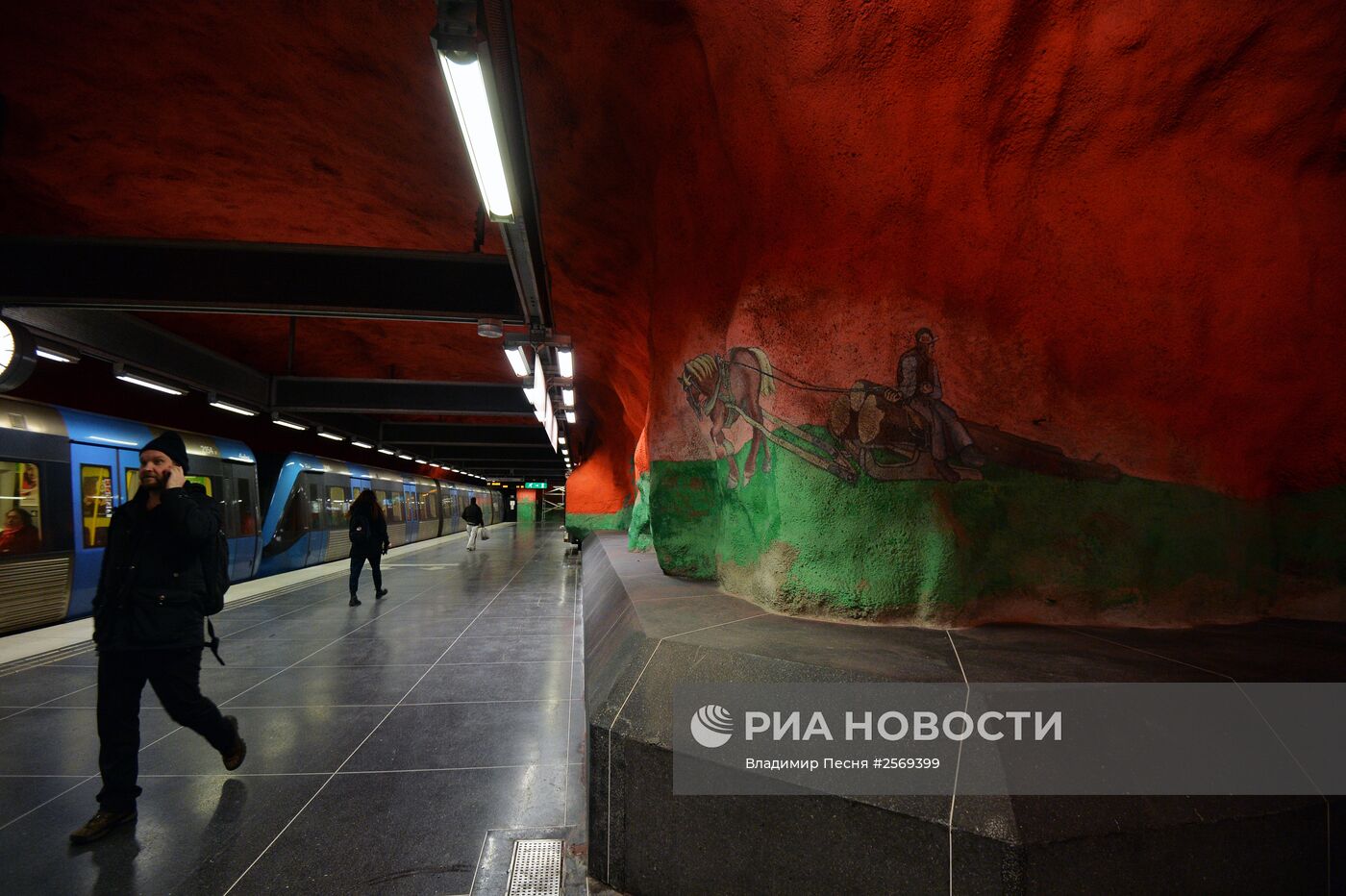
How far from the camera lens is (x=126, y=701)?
114 inches

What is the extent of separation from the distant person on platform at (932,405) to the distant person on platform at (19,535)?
9.51 metres

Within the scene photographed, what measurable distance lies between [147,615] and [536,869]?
91.4 inches

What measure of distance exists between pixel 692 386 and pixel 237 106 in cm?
432

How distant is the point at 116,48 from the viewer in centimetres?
404

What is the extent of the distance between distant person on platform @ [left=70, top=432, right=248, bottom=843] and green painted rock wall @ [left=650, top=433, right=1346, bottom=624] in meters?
3.31

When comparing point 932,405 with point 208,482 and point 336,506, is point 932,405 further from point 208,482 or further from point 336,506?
point 336,506

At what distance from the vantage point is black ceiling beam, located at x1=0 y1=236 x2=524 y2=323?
599 cm

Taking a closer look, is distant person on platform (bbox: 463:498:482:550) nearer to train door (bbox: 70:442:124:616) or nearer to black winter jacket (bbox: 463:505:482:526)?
black winter jacket (bbox: 463:505:482:526)

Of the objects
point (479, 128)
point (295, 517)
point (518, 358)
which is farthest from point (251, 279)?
point (295, 517)

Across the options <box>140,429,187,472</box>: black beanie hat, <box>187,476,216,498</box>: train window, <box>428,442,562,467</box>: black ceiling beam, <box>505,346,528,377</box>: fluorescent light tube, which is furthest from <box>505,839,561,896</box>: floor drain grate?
<box>428,442,562,467</box>: black ceiling beam

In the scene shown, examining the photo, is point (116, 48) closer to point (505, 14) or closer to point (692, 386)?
point (505, 14)

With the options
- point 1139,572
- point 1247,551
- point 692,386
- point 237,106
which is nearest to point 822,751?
point 1139,572

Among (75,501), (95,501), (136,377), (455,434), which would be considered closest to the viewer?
(75,501)

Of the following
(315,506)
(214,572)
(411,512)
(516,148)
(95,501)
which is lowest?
(411,512)
